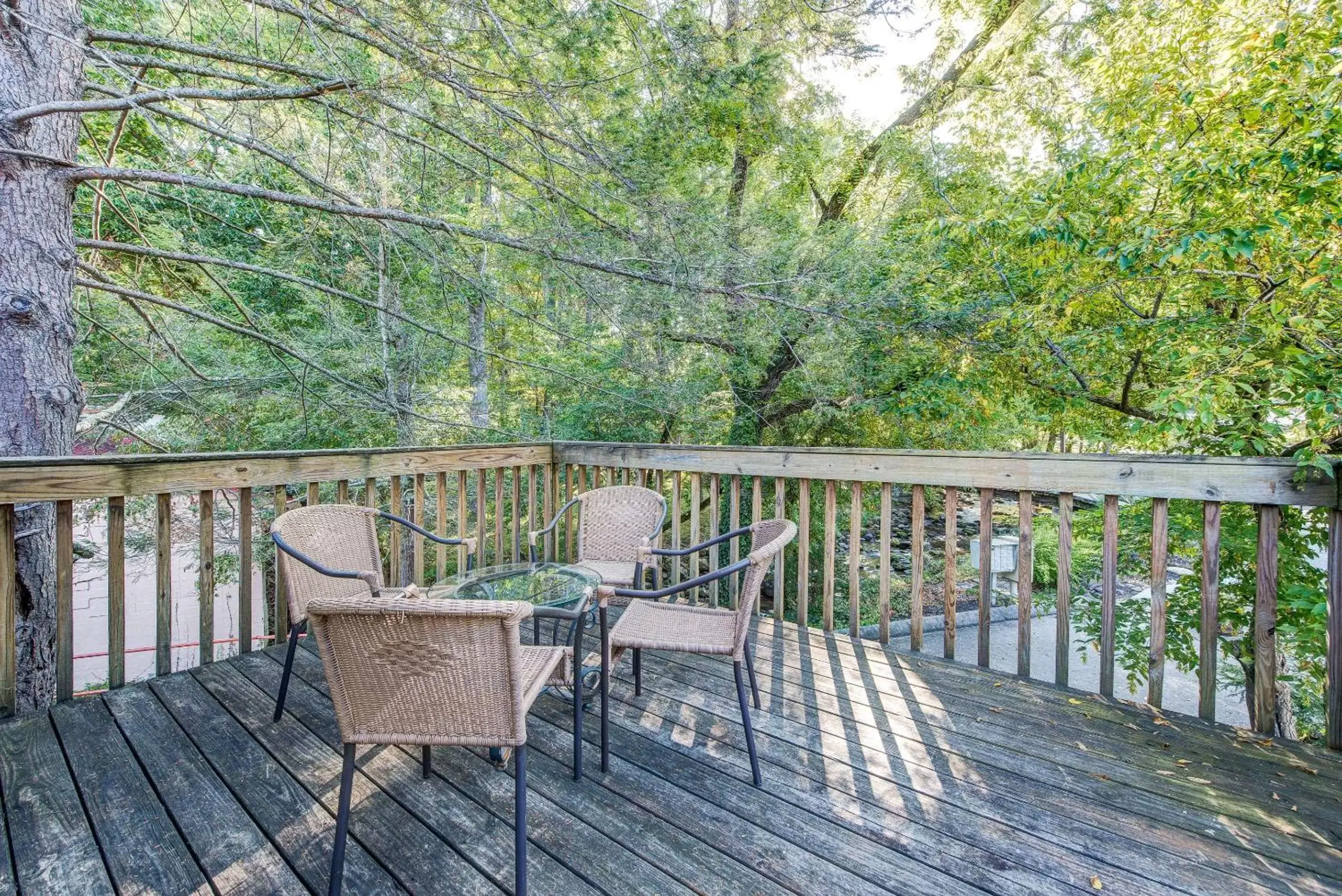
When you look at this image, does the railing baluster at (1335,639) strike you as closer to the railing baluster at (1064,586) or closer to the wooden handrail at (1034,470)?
the wooden handrail at (1034,470)

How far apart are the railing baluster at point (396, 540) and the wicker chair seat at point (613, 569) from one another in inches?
42.5

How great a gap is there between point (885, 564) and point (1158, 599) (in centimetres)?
108

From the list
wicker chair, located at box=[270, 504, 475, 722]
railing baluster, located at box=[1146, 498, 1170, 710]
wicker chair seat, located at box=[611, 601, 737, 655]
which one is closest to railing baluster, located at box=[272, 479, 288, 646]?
wicker chair, located at box=[270, 504, 475, 722]

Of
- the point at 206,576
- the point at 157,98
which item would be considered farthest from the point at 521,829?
the point at 157,98

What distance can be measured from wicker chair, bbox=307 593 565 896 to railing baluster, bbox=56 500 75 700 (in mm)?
1657

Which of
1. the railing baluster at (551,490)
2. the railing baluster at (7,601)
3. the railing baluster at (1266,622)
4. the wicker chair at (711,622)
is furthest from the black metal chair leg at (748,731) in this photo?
the railing baluster at (7,601)

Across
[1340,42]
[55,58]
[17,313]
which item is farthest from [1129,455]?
[55,58]

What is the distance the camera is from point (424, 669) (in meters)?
1.36

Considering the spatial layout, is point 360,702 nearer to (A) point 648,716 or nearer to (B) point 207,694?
(A) point 648,716

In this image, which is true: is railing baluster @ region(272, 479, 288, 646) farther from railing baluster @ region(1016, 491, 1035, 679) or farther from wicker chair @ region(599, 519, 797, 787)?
railing baluster @ region(1016, 491, 1035, 679)

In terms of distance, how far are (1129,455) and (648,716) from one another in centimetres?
218

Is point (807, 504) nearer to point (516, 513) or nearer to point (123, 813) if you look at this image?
point (516, 513)

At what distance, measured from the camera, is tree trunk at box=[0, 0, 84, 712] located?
272 centimetres

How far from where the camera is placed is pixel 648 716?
2.24 metres
